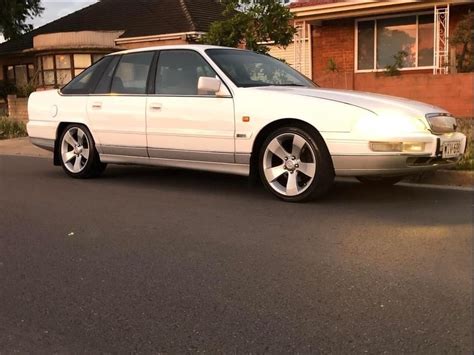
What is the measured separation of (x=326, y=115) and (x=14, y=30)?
26231 mm

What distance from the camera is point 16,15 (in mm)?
28109

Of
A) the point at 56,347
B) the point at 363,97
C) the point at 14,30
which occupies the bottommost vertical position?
the point at 56,347

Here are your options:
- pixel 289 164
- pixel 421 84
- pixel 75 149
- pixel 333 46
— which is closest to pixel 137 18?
pixel 333 46

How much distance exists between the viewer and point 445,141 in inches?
228

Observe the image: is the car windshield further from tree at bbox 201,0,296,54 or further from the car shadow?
tree at bbox 201,0,296,54

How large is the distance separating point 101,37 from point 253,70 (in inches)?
853

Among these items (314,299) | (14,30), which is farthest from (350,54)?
(14,30)

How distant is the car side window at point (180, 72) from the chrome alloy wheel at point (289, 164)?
42.2 inches

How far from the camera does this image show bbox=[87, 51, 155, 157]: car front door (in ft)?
23.2

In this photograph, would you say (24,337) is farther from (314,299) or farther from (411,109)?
(411,109)

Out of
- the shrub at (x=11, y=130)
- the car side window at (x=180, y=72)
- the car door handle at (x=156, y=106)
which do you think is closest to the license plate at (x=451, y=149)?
the car side window at (x=180, y=72)

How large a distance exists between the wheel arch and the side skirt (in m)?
0.09

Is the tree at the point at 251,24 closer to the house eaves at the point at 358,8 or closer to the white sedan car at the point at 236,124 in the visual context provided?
the white sedan car at the point at 236,124

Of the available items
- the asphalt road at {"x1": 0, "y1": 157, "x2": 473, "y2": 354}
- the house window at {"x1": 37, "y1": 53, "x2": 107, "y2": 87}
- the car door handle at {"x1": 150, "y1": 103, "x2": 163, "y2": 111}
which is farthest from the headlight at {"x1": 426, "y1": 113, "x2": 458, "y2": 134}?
the house window at {"x1": 37, "y1": 53, "x2": 107, "y2": 87}
